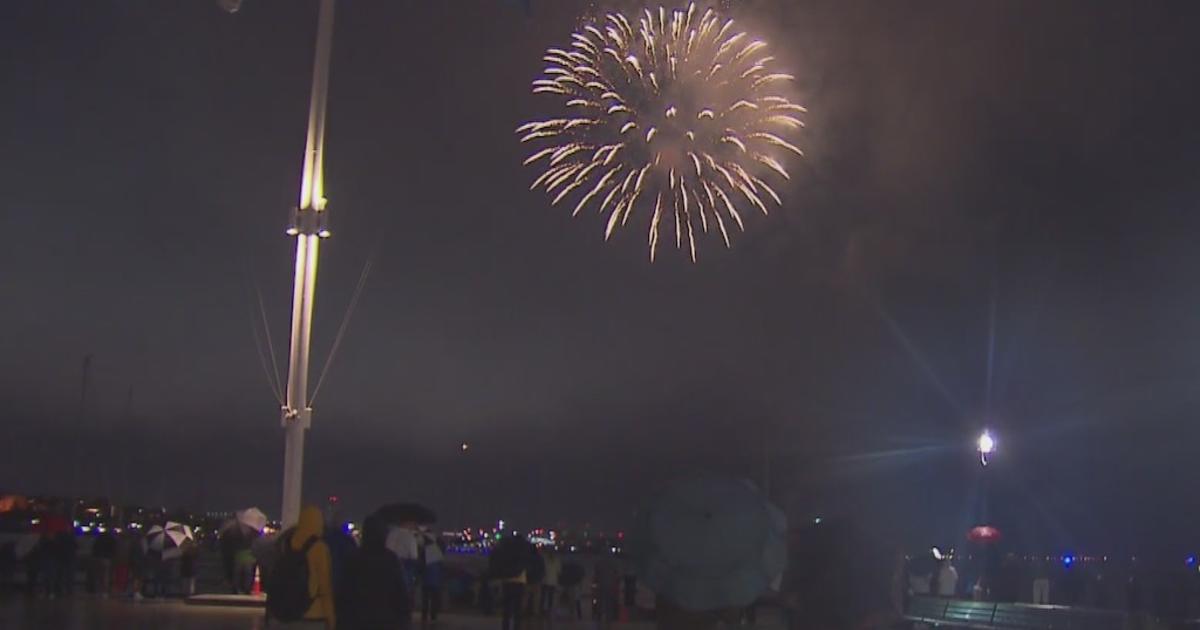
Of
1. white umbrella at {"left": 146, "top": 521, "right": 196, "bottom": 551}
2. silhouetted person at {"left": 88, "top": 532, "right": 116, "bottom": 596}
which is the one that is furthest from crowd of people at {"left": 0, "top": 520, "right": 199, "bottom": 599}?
white umbrella at {"left": 146, "top": 521, "right": 196, "bottom": 551}

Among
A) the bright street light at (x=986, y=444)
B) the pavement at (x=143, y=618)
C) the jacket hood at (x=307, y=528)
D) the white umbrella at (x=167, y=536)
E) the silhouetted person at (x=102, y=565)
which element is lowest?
the pavement at (x=143, y=618)

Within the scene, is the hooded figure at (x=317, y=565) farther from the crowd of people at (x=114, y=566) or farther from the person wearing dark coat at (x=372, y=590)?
the crowd of people at (x=114, y=566)

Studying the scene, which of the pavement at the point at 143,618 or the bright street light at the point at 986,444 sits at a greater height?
the bright street light at the point at 986,444

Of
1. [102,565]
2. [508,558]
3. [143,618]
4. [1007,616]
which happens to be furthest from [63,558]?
[1007,616]

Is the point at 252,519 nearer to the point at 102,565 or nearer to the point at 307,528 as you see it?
the point at 102,565

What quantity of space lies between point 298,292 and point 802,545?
19.3 metres

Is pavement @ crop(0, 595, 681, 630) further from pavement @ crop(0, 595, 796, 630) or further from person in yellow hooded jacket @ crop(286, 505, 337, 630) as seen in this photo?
person in yellow hooded jacket @ crop(286, 505, 337, 630)

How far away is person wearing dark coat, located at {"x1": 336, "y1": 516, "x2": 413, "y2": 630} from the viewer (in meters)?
9.19

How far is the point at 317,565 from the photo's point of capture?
9625mm

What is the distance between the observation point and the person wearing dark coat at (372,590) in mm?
9188

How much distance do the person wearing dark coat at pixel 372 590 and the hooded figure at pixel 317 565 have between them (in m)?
0.33

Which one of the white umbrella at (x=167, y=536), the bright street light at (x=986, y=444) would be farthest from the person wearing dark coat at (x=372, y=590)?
the bright street light at (x=986, y=444)

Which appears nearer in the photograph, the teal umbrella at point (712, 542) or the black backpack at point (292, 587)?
the teal umbrella at point (712, 542)

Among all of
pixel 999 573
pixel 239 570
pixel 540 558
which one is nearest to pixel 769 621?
pixel 999 573
